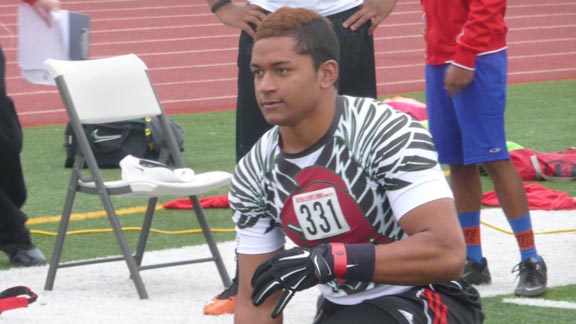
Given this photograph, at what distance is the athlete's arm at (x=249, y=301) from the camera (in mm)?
3963

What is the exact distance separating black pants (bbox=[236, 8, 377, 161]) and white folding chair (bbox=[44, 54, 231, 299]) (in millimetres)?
539

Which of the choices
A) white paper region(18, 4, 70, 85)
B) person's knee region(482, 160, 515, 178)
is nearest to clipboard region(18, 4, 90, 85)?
white paper region(18, 4, 70, 85)

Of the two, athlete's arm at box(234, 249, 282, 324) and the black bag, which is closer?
athlete's arm at box(234, 249, 282, 324)

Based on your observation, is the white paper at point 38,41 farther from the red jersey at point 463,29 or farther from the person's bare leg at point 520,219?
the person's bare leg at point 520,219

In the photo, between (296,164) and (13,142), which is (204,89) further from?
(296,164)

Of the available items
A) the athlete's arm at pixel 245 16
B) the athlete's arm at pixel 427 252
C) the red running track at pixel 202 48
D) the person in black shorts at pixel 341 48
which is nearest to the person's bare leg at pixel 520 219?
the person in black shorts at pixel 341 48

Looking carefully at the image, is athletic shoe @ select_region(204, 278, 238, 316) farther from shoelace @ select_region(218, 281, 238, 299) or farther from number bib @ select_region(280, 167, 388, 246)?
number bib @ select_region(280, 167, 388, 246)

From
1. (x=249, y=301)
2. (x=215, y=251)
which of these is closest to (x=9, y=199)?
(x=215, y=251)

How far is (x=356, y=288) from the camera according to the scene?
3.89 m

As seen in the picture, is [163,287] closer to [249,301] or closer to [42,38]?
[42,38]

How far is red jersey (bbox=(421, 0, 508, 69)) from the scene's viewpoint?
5.58 metres

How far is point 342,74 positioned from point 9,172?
6.71 feet

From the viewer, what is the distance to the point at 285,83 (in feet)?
12.2

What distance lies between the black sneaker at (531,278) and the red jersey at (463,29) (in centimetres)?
92
